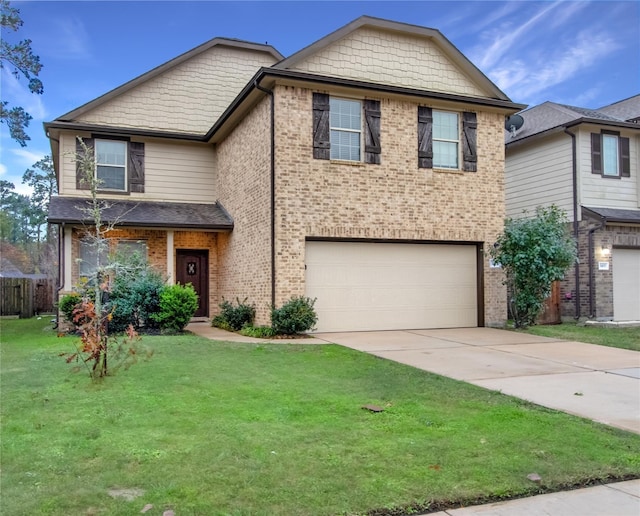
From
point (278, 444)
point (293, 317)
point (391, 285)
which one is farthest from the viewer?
point (391, 285)

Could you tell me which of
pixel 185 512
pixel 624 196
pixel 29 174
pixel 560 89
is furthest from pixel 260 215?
pixel 29 174

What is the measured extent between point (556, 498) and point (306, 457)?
1718mm

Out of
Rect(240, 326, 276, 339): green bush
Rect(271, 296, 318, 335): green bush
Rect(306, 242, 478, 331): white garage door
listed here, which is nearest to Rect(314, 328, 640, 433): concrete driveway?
Rect(271, 296, 318, 335): green bush

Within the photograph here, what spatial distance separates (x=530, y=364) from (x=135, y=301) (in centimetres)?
867

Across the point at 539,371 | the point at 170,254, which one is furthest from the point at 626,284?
the point at 170,254

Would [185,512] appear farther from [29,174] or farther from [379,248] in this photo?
[29,174]

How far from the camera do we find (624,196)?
55.9 feet

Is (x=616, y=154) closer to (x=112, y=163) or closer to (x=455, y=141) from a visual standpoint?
(x=455, y=141)

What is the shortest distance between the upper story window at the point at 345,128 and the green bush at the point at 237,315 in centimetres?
420

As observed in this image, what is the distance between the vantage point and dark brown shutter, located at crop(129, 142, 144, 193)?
1586 centimetres

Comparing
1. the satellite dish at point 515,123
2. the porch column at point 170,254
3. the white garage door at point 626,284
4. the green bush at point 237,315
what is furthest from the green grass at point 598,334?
the porch column at point 170,254

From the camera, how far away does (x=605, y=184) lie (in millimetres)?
16719

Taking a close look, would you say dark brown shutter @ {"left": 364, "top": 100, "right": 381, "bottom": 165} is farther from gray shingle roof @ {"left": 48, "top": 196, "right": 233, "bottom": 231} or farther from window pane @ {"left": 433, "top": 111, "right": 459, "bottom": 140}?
gray shingle roof @ {"left": 48, "top": 196, "right": 233, "bottom": 231}

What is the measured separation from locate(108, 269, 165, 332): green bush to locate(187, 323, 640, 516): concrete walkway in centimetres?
118
